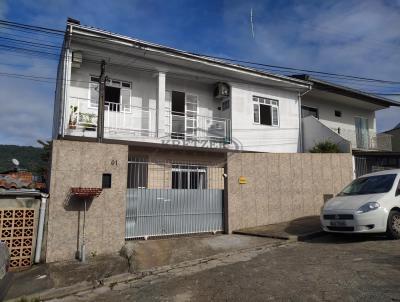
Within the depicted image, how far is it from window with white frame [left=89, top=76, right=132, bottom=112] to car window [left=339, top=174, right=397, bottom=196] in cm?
837

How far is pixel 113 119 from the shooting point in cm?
1297

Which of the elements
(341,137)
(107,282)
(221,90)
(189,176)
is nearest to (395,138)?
(341,137)

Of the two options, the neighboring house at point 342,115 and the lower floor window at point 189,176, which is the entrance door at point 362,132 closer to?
the neighboring house at point 342,115

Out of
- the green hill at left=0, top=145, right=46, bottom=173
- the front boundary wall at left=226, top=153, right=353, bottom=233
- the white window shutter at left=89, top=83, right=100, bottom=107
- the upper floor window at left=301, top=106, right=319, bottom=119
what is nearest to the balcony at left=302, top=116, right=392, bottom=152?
the upper floor window at left=301, top=106, right=319, bottom=119

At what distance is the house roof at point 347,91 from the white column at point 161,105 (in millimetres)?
7710

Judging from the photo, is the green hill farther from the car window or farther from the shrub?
the car window

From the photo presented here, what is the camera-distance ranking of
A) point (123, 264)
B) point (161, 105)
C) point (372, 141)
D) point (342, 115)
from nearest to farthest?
point (123, 264)
point (161, 105)
point (372, 141)
point (342, 115)

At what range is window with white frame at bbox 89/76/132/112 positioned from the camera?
13055 millimetres

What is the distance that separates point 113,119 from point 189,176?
396 cm

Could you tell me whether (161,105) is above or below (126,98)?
below

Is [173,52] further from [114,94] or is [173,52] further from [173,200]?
[173,200]

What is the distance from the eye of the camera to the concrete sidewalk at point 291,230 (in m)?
9.54

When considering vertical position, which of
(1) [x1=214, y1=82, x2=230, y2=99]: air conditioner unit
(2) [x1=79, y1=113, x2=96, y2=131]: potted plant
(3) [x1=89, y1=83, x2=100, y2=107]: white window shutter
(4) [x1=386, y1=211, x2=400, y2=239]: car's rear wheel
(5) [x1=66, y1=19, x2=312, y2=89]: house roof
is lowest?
(4) [x1=386, y1=211, x2=400, y2=239]: car's rear wheel

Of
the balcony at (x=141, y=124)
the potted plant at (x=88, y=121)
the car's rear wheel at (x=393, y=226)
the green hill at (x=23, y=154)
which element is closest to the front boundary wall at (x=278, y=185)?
the balcony at (x=141, y=124)
